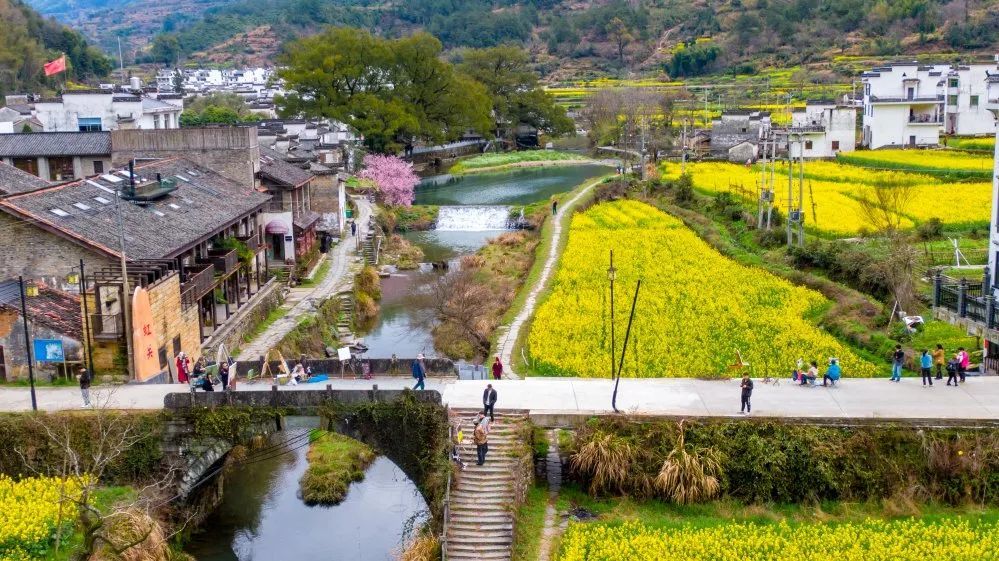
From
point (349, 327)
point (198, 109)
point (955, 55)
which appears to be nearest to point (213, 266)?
point (349, 327)

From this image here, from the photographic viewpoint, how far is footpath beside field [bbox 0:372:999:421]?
1037 inches

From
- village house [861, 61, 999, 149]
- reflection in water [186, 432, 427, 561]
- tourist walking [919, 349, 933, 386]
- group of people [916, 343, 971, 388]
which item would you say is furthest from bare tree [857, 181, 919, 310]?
village house [861, 61, 999, 149]

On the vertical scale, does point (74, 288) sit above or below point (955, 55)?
below

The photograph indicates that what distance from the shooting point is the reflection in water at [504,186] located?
8869 centimetres

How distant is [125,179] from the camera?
128ft

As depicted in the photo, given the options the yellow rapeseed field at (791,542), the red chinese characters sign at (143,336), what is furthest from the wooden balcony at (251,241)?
the yellow rapeseed field at (791,542)

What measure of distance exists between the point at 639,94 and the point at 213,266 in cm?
8915

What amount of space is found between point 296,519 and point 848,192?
154 feet

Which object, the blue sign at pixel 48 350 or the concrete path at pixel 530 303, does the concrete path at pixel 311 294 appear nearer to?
the blue sign at pixel 48 350

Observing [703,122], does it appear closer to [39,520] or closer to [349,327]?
[349,327]

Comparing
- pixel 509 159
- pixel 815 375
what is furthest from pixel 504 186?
pixel 815 375

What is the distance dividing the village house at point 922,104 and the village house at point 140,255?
202 feet

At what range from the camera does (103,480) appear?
85.8 feet

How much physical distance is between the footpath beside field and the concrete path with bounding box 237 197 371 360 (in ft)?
32.0
